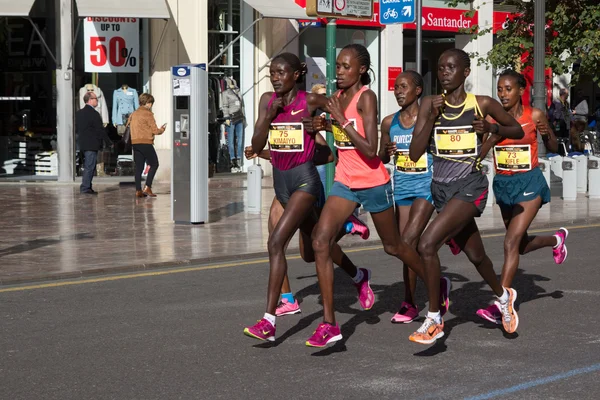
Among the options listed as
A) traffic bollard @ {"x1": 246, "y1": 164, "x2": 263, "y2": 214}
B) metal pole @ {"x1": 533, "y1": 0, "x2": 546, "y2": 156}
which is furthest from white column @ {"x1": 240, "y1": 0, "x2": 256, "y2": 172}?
traffic bollard @ {"x1": 246, "y1": 164, "x2": 263, "y2": 214}

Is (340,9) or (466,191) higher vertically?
(340,9)

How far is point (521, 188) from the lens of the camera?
28.2 ft

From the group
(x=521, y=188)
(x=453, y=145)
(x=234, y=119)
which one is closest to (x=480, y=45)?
(x=234, y=119)

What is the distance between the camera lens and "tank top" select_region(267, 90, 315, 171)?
7539 millimetres

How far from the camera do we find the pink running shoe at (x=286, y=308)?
8453mm

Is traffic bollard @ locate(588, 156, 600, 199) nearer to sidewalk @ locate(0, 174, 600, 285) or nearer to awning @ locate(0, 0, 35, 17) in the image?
sidewalk @ locate(0, 174, 600, 285)

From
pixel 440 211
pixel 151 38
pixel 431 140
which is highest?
pixel 151 38

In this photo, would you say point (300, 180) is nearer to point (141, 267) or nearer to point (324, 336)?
point (324, 336)

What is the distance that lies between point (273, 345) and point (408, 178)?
173 cm

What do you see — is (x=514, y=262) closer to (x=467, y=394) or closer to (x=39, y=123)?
(x=467, y=394)

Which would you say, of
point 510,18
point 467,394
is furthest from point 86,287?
point 510,18

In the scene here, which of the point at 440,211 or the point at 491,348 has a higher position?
the point at 440,211

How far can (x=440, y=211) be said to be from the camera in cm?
746

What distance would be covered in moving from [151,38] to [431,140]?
16152 mm
